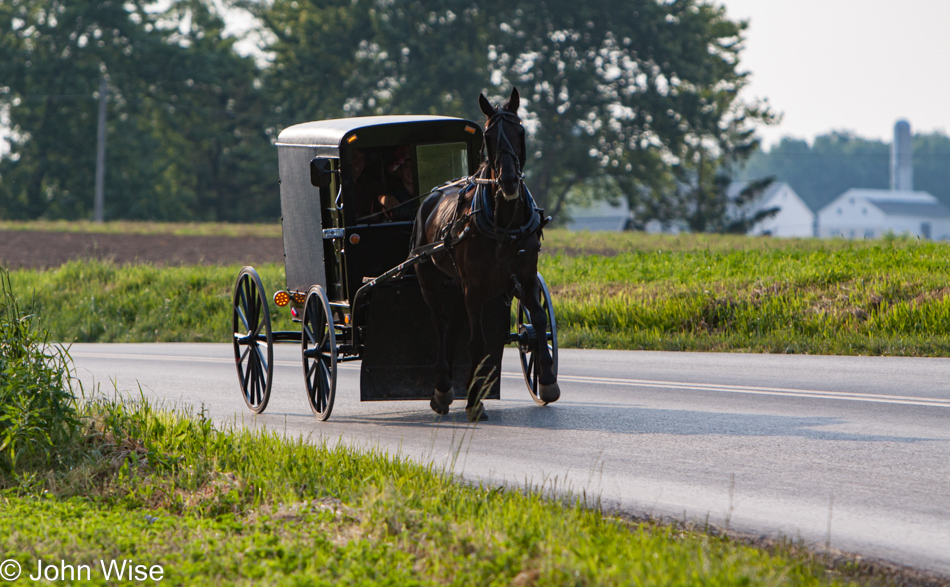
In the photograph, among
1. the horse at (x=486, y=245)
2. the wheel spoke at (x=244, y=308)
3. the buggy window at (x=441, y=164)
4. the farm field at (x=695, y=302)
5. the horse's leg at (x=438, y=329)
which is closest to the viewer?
the horse at (x=486, y=245)

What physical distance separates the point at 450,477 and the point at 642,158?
50445mm

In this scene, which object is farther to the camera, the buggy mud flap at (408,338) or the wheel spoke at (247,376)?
the wheel spoke at (247,376)

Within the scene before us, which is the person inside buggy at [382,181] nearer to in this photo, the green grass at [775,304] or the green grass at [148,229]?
the green grass at [775,304]

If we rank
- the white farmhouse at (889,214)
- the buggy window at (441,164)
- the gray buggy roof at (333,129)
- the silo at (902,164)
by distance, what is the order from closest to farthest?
the gray buggy roof at (333,129), the buggy window at (441,164), the white farmhouse at (889,214), the silo at (902,164)

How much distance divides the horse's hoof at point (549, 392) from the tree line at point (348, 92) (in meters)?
44.5

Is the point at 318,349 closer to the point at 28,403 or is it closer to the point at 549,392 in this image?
the point at 549,392

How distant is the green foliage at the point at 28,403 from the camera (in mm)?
6703

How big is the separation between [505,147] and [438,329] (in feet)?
5.95

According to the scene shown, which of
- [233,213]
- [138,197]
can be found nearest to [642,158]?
[233,213]

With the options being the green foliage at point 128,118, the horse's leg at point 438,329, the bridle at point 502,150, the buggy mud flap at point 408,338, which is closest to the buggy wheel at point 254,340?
the buggy mud flap at point 408,338

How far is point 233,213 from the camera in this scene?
60594mm

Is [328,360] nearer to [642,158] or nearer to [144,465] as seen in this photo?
[144,465]

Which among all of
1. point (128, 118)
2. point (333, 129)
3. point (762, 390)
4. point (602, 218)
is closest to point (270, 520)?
point (333, 129)

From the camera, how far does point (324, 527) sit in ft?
16.6
